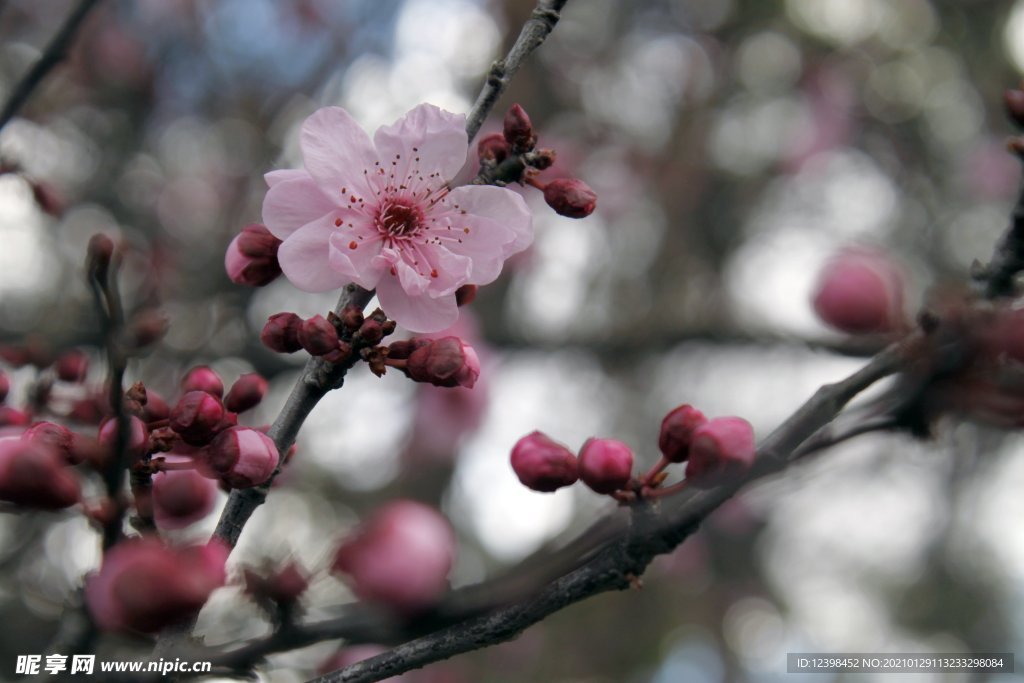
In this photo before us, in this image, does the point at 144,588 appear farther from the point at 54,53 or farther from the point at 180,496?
the point at 54,53

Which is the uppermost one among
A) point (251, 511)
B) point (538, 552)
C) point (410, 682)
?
point (410, 682)

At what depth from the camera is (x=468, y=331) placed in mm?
4008

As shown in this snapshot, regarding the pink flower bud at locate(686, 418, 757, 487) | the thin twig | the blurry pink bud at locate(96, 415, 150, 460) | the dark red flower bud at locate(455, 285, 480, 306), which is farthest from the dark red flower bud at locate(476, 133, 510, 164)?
the thin twig

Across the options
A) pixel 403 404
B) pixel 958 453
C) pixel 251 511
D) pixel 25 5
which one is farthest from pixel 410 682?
pixel 958 453

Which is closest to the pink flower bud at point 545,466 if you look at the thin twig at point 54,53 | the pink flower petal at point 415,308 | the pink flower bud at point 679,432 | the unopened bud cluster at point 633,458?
the unopened bud cluster at point 633,458

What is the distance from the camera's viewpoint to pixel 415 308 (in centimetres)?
127

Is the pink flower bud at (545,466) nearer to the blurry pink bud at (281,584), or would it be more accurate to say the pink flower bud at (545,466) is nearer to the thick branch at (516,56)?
the blurry pink bud at (281,584)

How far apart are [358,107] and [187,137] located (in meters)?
1.04

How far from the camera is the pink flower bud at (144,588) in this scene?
802 mm

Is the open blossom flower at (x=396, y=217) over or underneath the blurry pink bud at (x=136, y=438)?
over

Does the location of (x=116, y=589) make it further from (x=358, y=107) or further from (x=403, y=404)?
(x=358, y=107)

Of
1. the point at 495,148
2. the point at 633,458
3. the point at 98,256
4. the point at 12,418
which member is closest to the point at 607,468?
the point at 633,458

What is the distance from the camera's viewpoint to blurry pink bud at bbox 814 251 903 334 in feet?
3.53

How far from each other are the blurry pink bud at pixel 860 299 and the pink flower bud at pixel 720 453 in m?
0.24
